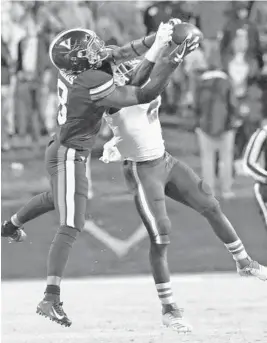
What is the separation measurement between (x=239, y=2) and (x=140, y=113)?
13.0 feet

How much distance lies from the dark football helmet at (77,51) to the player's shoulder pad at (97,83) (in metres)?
0.04

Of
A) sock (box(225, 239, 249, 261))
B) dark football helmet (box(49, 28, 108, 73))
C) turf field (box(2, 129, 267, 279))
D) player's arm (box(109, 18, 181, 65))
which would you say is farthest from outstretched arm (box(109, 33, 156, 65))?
turf field (box(2, 129, 267, 279))

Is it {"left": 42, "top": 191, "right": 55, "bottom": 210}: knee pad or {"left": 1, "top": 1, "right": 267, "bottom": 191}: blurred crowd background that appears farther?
{"left": 1, "top": 1, "right": 267, "bottom": 191}: blurred crowd background

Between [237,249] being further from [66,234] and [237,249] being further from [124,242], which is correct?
[124,242]

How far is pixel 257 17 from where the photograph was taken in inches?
349

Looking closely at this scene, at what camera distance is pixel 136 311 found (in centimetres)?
615

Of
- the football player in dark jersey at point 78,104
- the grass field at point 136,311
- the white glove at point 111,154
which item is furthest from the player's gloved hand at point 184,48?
the grass field at point 136,311

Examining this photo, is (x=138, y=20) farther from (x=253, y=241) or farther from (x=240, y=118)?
(x=253, y=241)

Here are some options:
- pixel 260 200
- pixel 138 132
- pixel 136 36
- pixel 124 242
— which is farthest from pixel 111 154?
pixel 136 36

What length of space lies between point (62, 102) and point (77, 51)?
275mm

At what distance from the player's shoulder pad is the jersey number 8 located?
A: 0.10 meters

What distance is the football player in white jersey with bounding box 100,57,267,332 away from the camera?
16.7 ft

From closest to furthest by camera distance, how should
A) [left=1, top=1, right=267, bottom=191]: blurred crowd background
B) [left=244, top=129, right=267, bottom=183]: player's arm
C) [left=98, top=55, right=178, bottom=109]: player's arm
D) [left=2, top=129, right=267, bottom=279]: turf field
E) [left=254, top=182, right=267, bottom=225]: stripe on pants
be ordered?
[left=98, top=55, right=178, bottom=109]: player's arm, [left=244, top=129, right=267, bottom=183]: player's arm, [left=254, top=182, right=267, bottom=225]: stripe on pants, [left=2, top=129, right=267, bottom=279]: turf field, [left=1, top=1, right=267, bottom=191]: blurred crowd background

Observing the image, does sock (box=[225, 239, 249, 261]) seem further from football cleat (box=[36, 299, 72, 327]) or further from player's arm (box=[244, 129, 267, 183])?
football cleat (box=[36, 299, 72, 327])
